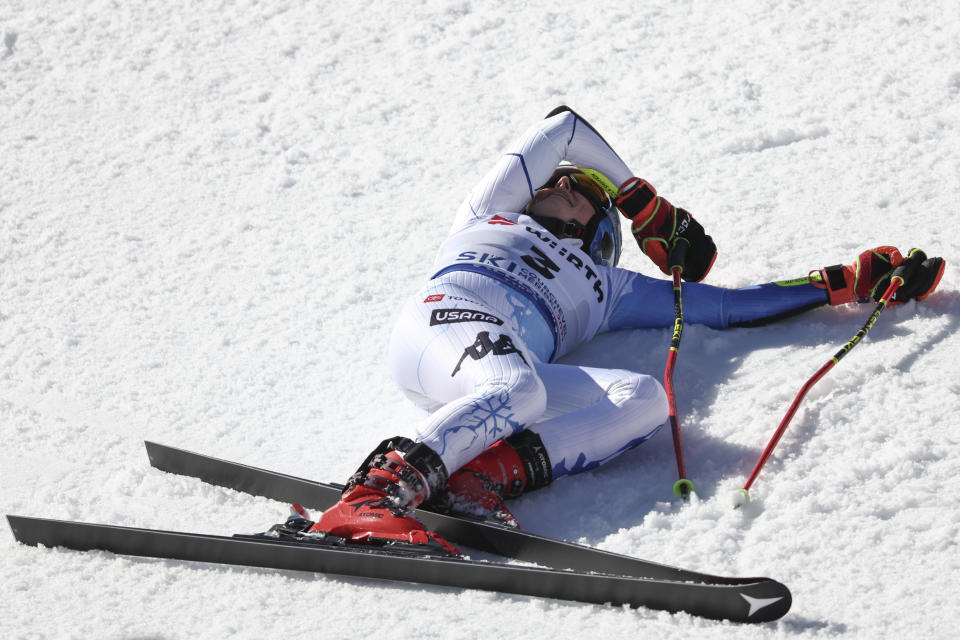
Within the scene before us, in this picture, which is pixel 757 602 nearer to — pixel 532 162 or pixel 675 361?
pixel 675 361

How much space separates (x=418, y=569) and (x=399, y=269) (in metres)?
2.22

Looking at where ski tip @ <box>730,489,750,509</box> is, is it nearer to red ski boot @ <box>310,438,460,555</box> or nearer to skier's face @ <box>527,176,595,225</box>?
red ski boot @ <box>310,438,460,555</box>

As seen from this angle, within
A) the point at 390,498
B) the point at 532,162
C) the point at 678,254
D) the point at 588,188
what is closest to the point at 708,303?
the point at 678,254

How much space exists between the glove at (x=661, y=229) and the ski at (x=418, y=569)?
1652mm

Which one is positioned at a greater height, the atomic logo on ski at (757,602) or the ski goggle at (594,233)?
the ski goggle at (594,233)

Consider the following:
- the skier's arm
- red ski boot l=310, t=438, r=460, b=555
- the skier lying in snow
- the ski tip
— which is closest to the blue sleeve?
the skier lying in snow

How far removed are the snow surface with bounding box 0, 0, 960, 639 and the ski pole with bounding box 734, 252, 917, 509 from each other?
0.05 m

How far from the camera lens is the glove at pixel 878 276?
367cm

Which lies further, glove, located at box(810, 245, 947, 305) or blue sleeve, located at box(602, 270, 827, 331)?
blue sleeve, located at box(602, 270, 827, 331)

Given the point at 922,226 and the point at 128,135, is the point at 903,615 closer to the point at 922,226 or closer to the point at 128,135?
the point at 922,226

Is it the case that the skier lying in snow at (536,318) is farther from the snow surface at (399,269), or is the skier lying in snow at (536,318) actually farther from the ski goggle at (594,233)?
the snow surface at (399,269)

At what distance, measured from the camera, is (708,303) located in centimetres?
387

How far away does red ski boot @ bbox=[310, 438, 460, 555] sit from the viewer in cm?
275

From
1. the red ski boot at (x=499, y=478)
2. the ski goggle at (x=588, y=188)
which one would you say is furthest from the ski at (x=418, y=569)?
the ski goggle at (x=588, y=188)
